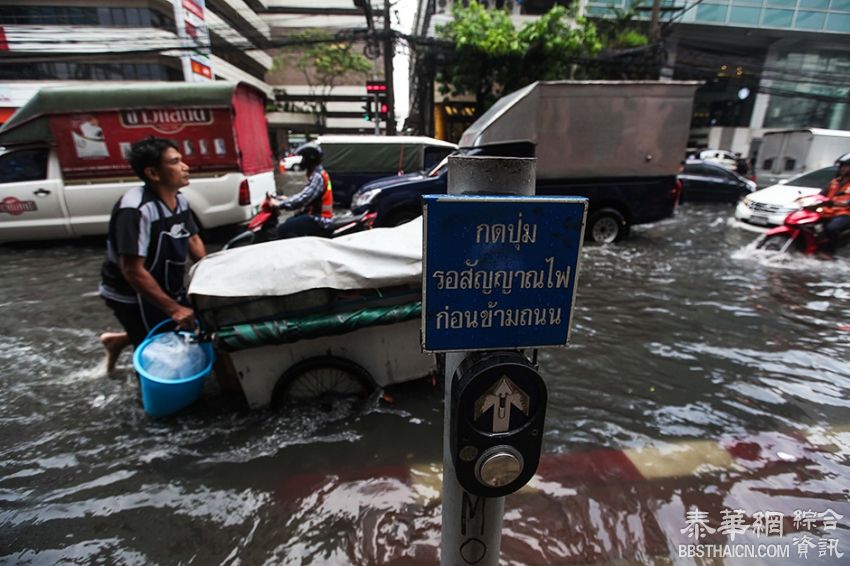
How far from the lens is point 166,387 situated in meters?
2.60

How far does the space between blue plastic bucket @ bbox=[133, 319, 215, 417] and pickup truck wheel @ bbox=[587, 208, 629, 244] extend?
6.85 m

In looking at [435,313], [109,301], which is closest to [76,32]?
[109,301]

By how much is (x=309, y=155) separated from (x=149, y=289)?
2883mm

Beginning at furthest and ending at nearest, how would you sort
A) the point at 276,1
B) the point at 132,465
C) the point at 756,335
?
1. the point at 276,1
2. the point at 756,335
3. the point at 132,465

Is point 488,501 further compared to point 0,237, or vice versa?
point 0,237

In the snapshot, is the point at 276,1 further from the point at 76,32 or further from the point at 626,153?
the point at 626,153

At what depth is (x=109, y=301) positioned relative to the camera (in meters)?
2.85

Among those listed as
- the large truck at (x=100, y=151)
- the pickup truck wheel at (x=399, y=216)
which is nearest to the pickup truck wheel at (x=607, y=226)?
the pickup truck wheel at (x=399, y=216)

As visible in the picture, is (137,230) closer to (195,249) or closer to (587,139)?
(195,249)

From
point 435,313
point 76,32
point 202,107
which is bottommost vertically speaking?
point 435,313

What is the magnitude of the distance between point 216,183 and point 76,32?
13368mm

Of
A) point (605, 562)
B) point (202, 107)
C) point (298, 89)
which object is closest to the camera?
point (605, 562)

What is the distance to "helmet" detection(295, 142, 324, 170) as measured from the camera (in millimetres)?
4973

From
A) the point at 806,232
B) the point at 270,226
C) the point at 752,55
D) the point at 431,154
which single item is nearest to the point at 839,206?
the point at 806,232
